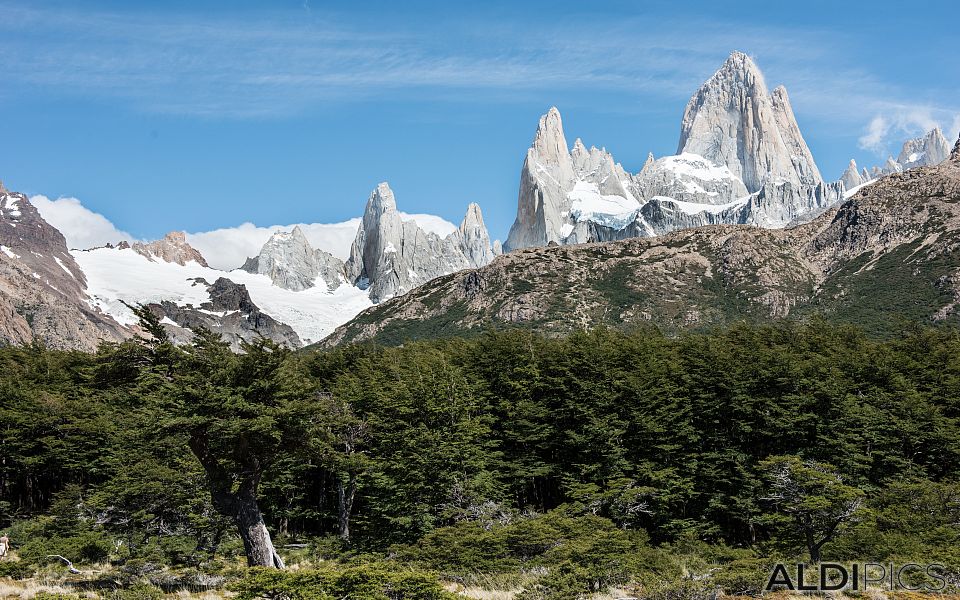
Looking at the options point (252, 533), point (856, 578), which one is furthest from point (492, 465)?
point (856, 578)

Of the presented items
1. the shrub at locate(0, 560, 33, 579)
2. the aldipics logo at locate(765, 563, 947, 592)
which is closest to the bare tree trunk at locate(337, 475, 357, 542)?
the shrub at locate(0, 560, 33, 579)

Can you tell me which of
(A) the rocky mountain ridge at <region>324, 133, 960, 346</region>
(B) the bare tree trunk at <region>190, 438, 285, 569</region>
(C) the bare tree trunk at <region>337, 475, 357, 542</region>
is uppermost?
(A) the rocky mountain ridge at <region>324, 133, 960, 346</region>

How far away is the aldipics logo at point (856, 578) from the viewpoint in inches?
649

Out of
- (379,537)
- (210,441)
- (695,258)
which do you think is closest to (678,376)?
(379,537)

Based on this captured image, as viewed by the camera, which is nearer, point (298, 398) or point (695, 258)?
point (298, 398)

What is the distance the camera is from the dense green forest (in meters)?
20.6

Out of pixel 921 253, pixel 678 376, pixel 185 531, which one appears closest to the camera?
pixel 185 531

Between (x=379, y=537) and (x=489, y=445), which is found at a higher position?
(x=489, y=445)

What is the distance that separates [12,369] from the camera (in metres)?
54.1

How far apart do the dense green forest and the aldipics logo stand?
100 centimetres

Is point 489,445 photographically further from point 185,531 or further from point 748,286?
point 748,286

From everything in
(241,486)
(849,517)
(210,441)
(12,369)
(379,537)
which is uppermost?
(12,369)

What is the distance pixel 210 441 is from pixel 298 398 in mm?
3162

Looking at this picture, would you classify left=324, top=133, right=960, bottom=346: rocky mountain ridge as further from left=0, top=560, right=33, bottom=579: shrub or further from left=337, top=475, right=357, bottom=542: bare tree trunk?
left=0, top=560, right=33, bottom=579: shrub
